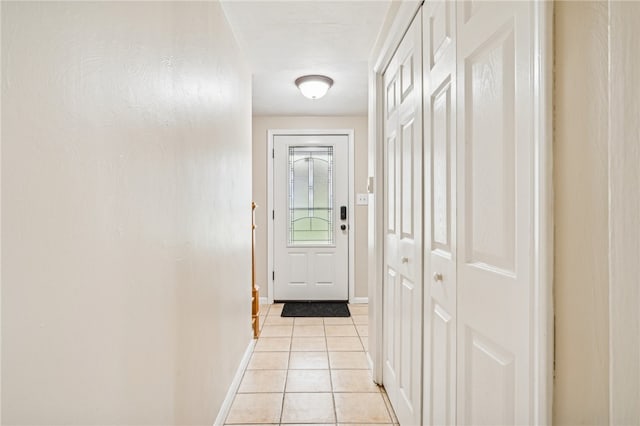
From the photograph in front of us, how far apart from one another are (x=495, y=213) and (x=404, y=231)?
3.06 feet

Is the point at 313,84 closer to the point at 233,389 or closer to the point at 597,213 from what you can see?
the point at 233,389

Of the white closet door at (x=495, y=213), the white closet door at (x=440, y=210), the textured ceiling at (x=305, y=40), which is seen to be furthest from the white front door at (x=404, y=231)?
the white closet door at (x=495, y=213)

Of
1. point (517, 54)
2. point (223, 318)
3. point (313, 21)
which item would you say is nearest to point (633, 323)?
point (517, 54)

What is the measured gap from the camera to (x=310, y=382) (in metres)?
2.43

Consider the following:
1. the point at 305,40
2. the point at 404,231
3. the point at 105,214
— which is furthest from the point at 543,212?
the point at 305,40

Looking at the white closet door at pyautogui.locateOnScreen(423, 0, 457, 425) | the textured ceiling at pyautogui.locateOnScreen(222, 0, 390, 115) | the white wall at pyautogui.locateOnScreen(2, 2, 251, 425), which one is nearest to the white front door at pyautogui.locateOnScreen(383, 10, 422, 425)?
the white closet door at pyautogui.locateOnScreen(423, 0, 457, 425)

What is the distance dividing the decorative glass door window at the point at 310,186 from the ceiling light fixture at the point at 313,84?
1.32 meters

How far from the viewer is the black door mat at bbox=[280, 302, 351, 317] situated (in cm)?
407

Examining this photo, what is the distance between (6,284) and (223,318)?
151 centimetres

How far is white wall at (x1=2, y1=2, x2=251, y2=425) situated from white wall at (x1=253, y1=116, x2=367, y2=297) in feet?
9.31

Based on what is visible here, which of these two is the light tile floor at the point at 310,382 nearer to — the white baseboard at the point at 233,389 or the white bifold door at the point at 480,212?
the white baseboard at the point at 233,389

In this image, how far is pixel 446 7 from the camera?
1.29 meters

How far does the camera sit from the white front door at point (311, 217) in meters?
4.56

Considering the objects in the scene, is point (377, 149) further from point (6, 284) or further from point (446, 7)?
point (6, 284)
